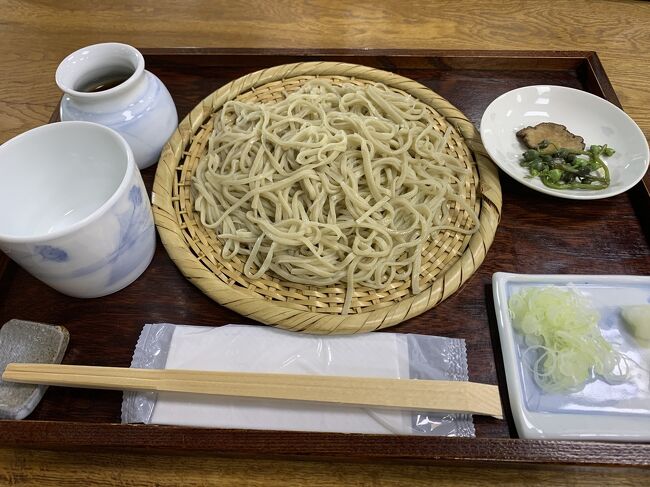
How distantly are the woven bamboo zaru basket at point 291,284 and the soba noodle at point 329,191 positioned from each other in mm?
34

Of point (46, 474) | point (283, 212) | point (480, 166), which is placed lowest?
point (46, 474)

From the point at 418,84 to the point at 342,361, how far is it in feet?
3.73

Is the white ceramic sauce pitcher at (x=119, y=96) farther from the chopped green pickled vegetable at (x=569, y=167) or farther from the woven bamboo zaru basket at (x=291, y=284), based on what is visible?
the chopped green pickled vegetable at (x=569, y=167)

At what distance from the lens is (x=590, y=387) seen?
1194 millimetres

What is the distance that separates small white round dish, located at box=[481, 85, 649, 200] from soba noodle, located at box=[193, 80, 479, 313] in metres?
0.20

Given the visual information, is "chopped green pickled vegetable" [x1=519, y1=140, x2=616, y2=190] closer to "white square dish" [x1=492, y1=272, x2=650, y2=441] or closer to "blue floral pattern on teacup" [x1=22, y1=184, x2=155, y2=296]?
"white square dish" [x1=492, y1=272, x2=650, y2=441]

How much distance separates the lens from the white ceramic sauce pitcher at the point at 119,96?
4.76ft

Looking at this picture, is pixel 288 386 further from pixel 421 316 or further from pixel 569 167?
pixel 569 167

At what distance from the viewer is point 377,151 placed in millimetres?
1561

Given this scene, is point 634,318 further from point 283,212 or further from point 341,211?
point 283,212

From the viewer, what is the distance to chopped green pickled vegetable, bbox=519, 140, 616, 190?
5.13 feet

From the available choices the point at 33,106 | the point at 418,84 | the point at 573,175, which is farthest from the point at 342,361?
the point at 33,106

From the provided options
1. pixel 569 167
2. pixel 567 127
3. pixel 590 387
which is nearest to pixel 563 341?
pixel 590 387

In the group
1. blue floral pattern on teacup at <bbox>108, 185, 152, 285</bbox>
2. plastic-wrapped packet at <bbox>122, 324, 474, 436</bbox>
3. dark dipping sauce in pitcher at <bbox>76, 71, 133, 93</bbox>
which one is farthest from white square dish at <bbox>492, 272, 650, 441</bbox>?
dark dipping sauce in pitcher at <bbox>76, 71, 133, 93</bbox>
